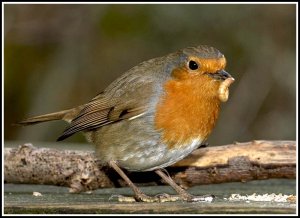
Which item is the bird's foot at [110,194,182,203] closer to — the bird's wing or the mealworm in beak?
the bird's wing

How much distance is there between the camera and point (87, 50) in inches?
366

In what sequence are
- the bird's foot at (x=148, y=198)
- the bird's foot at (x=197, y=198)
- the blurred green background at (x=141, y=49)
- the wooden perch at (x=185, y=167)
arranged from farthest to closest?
the blurred green background at (x=141, y=49)
the wooden perch at (x=185, y=167)
the bird's foot at (x=148, y=198)
the bird's foot at (x=197, y=198)

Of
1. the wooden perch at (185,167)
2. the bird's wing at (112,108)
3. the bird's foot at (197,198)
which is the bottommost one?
the bird's foot at (197,198)

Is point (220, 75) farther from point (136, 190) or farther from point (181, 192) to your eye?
point (136, 190)

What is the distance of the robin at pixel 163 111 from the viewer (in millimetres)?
4879

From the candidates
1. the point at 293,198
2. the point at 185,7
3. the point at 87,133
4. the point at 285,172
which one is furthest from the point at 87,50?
the point at 293,198

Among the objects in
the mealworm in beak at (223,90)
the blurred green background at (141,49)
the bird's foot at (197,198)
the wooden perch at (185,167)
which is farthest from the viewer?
the blurred green background at (141,49)

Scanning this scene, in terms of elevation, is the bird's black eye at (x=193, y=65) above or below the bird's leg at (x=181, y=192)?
above

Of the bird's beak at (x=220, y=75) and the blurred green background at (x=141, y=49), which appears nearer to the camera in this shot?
the bird's beak at (x=220, y=75)

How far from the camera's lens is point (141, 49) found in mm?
9344

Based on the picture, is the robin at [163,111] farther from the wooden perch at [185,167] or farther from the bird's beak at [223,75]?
the wooden perch at [185,167]

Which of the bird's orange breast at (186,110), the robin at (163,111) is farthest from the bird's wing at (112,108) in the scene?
the bird's orange breast at (186,110)

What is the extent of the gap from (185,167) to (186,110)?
0.81 metres

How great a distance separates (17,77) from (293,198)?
5.48 meters
